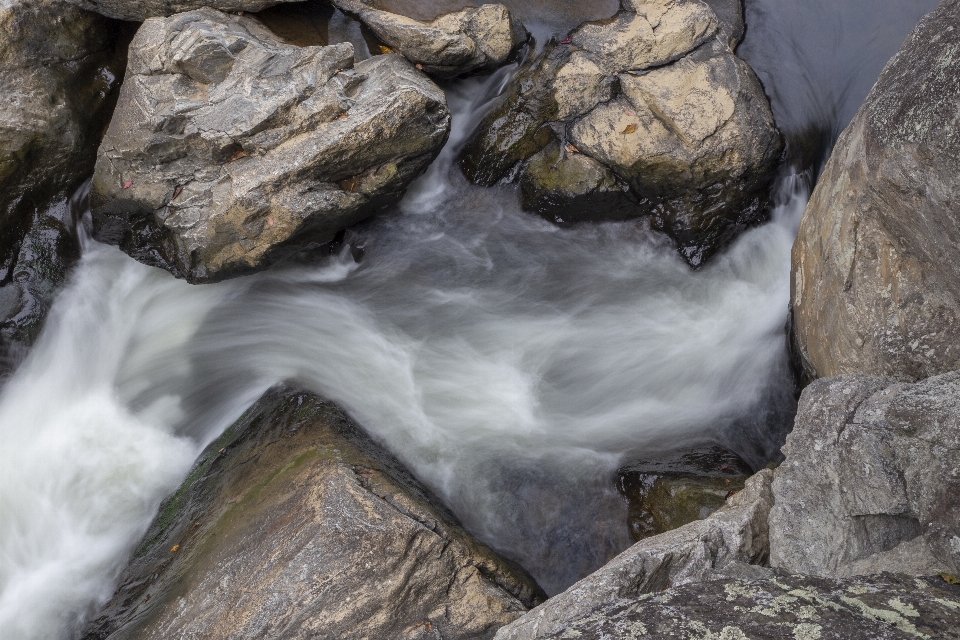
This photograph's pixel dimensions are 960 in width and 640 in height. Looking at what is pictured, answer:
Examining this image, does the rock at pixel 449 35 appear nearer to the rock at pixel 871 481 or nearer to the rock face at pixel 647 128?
the rock face at pixel 647 128

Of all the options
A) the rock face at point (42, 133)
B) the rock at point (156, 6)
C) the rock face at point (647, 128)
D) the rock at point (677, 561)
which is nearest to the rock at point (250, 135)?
the rock at point (156, 6)

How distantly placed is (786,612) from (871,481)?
1345 millimetres

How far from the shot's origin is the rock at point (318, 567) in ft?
14.4

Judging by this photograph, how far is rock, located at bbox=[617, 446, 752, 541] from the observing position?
522cm

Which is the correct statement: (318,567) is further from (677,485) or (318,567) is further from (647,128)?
(647,128)

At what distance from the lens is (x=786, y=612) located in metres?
2.48

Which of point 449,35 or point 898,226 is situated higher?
point 898,226

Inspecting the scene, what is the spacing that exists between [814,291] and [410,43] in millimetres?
4216

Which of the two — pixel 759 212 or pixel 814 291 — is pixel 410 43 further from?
pixel 814 291

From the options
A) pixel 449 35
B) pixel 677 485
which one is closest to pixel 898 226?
pixel 677 485

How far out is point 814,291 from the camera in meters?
5.22

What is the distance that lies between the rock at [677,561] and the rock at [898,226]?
1.18 metres

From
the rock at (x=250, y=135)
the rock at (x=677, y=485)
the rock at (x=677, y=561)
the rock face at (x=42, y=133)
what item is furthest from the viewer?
the rock face at (x=42, y=133)

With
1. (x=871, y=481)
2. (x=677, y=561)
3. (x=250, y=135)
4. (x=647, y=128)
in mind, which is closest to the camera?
(x=871, y=481)
